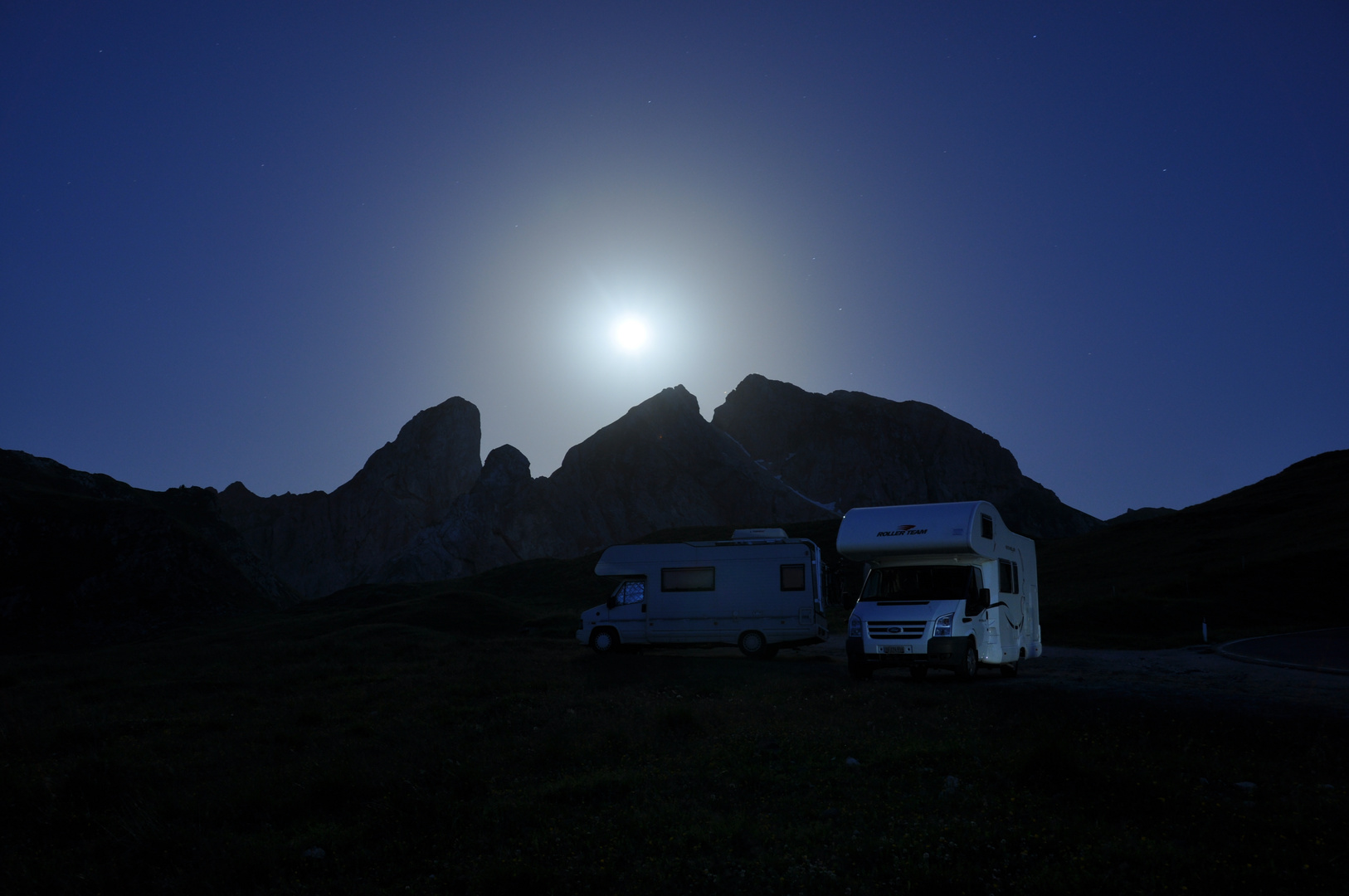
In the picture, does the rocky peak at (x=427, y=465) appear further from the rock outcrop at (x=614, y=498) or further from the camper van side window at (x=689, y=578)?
the camper van side window at (x=689, y=578)

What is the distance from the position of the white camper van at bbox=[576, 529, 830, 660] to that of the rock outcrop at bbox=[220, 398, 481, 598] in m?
140

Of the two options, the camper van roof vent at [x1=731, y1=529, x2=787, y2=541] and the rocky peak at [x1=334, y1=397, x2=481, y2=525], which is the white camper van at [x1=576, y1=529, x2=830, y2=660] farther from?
the rocky peak at [x1=334, y1=397, x2=481, y2=525]

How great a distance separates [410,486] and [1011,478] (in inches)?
5458

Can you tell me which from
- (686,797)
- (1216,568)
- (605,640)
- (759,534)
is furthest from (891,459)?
(686,797)

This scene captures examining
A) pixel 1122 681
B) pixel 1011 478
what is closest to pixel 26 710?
pixel 1122 681

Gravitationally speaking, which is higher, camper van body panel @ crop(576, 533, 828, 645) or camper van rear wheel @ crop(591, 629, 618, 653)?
camper van body panel @ crop(576, 533, 828, 645)

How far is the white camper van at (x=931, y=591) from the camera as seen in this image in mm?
16141

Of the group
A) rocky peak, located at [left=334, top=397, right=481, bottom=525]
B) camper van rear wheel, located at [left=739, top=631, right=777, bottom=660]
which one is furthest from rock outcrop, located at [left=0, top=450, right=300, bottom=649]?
rocky peak, located at [left=334, top=397, right=481, bottom=525]

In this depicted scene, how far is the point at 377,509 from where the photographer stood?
532 ft

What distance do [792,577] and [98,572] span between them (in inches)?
2999

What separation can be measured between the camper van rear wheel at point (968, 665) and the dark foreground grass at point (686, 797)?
152cm

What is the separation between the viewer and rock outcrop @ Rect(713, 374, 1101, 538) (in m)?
169

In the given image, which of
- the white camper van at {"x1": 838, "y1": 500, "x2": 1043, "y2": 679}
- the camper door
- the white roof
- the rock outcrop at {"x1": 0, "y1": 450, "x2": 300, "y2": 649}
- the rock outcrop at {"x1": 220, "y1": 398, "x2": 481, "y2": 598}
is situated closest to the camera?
the white camper van at {"x1": 838, "y1": 500, "x2": 1043, "y2": 679}

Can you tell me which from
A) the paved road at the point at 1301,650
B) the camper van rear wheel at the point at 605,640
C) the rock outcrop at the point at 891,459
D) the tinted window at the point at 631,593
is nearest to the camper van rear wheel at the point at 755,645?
the tinted window at the point at 631,593
